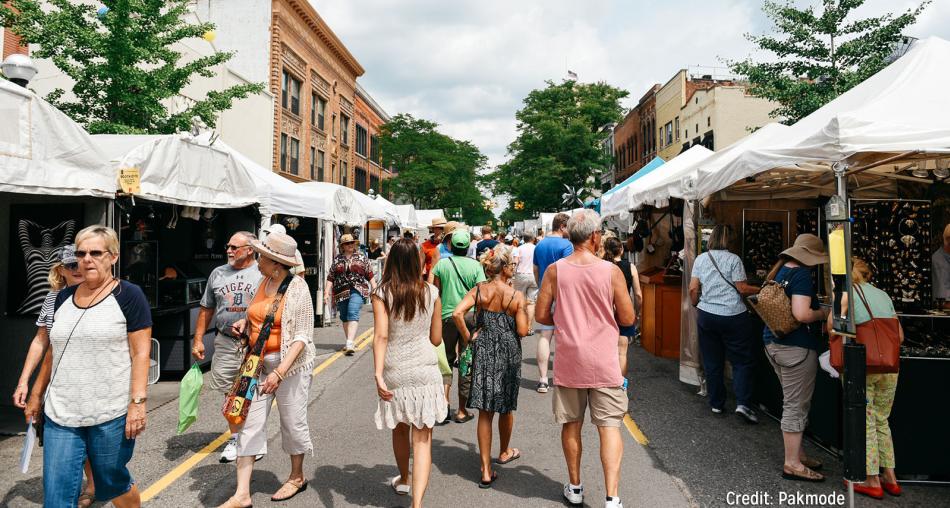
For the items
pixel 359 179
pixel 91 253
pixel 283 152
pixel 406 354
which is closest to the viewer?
pixel 91 253

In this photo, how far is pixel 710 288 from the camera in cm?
598

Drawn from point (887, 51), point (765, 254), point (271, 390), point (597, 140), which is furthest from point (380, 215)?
point (597, 140)

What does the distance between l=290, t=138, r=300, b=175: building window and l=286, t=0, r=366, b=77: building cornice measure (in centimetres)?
712

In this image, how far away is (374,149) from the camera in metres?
53.5

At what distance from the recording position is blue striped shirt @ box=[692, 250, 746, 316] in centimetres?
586

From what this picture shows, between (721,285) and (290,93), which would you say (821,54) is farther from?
(290,93)

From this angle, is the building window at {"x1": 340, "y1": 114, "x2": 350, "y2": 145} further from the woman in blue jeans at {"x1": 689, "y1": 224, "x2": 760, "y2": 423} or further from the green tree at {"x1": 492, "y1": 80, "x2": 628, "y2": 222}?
the woman in blue jeans at {"x1": 689, "y1": 224, "x2": 760, "y2": 423}

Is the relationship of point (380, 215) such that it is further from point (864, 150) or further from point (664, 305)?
point (864, 150)

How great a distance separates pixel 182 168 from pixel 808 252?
6.73 meters

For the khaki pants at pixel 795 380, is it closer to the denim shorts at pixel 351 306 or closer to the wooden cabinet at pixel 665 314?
the wooden cabinet at pixel 665 314

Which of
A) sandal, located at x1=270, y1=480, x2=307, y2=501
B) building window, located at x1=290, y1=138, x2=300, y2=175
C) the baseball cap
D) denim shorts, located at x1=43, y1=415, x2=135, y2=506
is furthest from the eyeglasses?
building window, located at x1=290, y1=138, x2=300, y2=175

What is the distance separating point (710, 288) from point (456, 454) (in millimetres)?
3048

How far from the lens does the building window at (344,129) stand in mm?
43081

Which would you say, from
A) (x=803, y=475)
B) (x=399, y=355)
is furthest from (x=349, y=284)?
(x=803, y=475)
